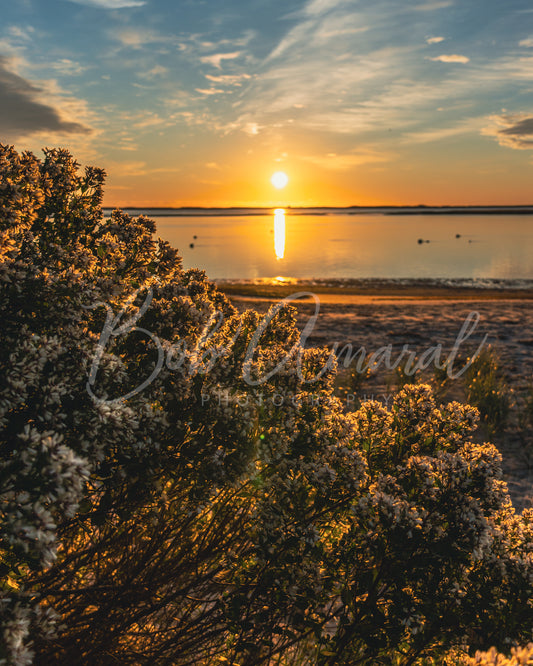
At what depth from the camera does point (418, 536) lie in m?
2.75

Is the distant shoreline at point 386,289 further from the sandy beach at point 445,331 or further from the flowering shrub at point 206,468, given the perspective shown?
the flowering shrub at point 206,468

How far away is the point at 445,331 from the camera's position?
63.1ft

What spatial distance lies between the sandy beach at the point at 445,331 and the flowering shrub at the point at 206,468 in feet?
12.6

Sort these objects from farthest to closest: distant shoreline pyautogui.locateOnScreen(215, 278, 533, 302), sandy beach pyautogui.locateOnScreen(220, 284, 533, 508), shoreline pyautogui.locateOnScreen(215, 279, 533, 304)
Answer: distant shoreline pyautogui.locateOnScreen(215, 278, 533, 302) → shoreline pyautogui.locateOnScreen(215, 279, 533, 304) → sandy beach pyautogui.locateOnScreen(220, 284, 533, 508)

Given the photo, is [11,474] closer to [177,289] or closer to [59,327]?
[59,327]

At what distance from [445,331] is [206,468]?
1778 centimetres

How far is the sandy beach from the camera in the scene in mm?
9922

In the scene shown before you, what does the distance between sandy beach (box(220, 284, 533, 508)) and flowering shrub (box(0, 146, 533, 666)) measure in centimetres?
384

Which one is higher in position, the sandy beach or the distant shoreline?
the distant shoreline

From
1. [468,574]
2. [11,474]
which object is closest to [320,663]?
[468,574]

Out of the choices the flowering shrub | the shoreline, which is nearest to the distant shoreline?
the shoreline

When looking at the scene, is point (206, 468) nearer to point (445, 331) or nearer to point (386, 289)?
point (445, 331)

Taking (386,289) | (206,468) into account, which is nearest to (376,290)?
(386,289)

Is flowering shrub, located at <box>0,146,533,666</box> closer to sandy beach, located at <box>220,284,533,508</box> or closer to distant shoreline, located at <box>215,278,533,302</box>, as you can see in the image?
sandy beach, located at <box>220,284,533,508</box>
